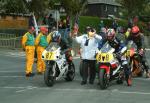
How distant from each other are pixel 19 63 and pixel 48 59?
9.02m

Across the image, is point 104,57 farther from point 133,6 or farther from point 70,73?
point 133,6

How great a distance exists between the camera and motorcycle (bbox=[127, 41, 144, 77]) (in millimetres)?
18766

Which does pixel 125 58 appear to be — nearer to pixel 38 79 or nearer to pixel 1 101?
pixel 38 79

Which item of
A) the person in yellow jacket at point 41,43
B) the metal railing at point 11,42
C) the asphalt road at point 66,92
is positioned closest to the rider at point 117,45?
the asphalt road at point 66,92

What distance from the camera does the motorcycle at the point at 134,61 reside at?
18766 millimetres

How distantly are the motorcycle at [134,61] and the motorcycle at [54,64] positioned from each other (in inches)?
110

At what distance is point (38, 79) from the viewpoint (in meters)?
18.1

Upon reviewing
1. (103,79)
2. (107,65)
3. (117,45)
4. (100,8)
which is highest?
(100,8)

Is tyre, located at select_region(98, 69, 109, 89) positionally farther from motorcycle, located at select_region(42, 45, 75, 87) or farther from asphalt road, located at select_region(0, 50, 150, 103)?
motorcycle, located at select_region(42, 45, 75, 87)

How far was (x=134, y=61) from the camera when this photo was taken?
1923 cm

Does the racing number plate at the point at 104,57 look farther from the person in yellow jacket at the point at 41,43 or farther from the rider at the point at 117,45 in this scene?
the person in yellow jacket at the point at 41,43

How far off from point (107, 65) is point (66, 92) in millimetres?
1528

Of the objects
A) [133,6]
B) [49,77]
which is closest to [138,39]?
[49,77]

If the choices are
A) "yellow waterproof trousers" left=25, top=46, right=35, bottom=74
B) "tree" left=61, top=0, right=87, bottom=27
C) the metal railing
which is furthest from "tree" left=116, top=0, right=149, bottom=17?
"yellow waterproof trousers" left=25, top=46, right=35, bottom=74
